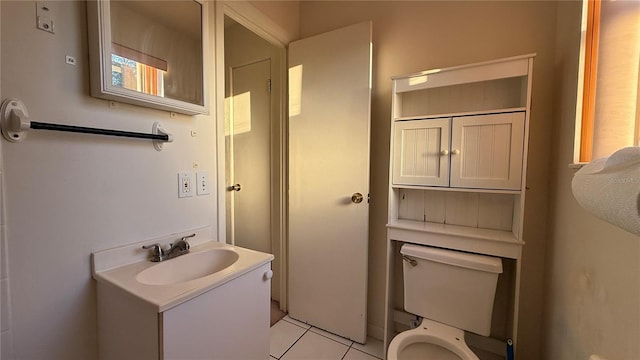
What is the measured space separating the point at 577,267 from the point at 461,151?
2.15 feet

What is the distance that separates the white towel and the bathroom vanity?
1046 mm

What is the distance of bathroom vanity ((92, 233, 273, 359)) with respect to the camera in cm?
84

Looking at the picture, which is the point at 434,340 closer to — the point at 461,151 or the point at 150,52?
the point at 461,151

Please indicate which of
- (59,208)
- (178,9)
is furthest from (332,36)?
(59,208)

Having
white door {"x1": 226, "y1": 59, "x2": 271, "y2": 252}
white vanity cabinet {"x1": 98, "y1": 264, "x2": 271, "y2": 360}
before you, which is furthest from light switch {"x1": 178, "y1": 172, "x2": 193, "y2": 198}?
white door {"x1": 226, "y1": 59, "x2": 271, "y2": 252}

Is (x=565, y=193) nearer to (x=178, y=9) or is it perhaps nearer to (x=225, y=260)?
(x=225, y=260)

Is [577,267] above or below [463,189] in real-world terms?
below

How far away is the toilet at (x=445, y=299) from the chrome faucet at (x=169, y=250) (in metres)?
1.05

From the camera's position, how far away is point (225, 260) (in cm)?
126

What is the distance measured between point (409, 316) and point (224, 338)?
1.19 m

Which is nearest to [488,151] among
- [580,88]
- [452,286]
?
[580,88]

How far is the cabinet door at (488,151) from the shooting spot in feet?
4.11

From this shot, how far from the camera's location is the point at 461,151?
1374mm

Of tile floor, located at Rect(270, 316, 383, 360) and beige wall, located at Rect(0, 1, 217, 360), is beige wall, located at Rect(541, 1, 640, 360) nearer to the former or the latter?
tile floor, located at Rect(270, 316, 383, 360)
